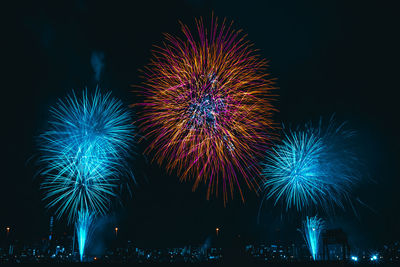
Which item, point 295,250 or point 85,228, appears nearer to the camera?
point 85,228

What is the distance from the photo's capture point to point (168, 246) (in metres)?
108

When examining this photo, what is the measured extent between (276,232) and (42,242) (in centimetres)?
7473

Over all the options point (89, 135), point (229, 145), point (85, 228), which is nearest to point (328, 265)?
point (229, 145)

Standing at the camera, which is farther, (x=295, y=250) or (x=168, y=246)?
(x=295, y=250)

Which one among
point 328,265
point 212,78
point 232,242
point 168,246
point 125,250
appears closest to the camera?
point 232,242

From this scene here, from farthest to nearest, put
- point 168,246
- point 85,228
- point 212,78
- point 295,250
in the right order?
point 295,250, point 168,246, point 85,228, point 212,78

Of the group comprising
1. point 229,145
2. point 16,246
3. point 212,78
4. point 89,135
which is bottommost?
point 16,246

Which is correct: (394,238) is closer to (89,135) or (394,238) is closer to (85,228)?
(85,228)

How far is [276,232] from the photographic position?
11319 centimetres

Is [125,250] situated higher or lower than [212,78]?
lower

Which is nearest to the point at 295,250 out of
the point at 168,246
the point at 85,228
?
the point at 168,246

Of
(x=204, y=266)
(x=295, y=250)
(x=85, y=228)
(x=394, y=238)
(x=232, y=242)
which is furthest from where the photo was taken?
(x=295, y=250)

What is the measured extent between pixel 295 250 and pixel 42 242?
83.6 metres

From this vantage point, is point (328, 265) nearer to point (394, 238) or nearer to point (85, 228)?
point (85, 228)
